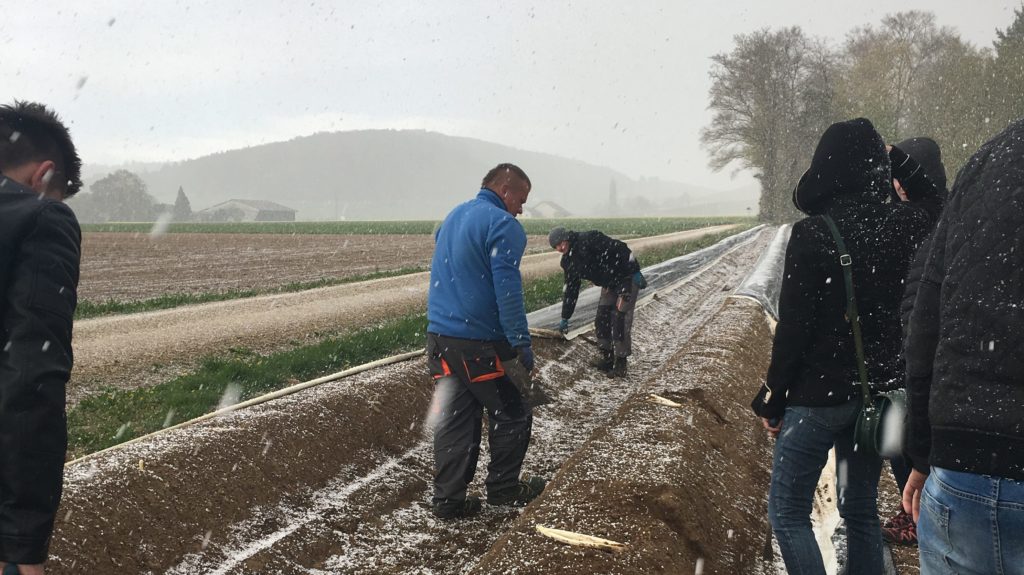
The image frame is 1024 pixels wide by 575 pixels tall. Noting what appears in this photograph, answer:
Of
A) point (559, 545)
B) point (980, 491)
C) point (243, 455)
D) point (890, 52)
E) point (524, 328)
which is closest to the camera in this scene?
point (980, 491)

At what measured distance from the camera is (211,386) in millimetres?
7215

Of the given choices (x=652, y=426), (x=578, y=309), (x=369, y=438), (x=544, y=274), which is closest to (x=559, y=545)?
(x=652, y=426)

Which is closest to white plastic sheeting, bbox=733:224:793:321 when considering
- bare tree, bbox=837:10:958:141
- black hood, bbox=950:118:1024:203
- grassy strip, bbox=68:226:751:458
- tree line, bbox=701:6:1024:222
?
grassy strip, bbox=68:226:751:458

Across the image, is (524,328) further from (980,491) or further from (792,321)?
(980,491)

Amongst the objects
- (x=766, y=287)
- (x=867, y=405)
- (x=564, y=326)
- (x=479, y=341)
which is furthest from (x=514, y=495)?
(x=766, y=287)

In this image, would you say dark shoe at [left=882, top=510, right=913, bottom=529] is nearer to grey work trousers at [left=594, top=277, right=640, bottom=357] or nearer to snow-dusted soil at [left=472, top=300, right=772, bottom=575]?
snow-dusted soil at [left=472, top=300, right=772, bottom=575]

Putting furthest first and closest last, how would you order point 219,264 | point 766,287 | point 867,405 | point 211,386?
point 219,264, point 766,287, point 211,386, point 867,405

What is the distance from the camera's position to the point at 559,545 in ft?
10.2

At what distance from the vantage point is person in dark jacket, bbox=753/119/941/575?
2783 millimetres

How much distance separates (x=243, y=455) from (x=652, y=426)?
2.69 metres

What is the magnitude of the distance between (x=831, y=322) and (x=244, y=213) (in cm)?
11866

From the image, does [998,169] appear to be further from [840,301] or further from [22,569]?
[22,569]

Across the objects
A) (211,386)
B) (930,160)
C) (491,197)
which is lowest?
(211,386)

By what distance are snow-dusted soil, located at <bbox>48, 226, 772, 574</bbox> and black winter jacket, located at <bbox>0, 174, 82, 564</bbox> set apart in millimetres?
1744
